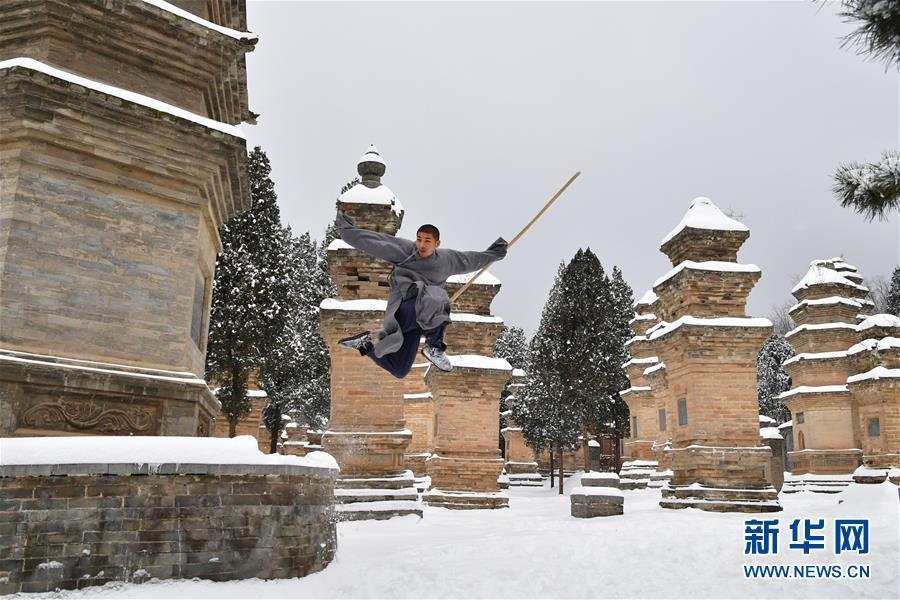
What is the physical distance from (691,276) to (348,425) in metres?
9.86

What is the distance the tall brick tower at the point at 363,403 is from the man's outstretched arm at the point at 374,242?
890 cm

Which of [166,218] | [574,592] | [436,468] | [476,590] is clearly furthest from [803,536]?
[436,468]

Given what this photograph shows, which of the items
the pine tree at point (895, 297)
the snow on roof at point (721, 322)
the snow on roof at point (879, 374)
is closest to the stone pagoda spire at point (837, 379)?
the snow on roof at point (879, 374)

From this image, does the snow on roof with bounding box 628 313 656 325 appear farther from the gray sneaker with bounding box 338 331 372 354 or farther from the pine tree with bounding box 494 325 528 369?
the gray sneaker with bounding box 338 331 372 354

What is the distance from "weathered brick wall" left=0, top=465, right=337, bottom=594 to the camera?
6242mm

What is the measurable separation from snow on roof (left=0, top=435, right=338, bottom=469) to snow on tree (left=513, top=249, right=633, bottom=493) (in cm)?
2721

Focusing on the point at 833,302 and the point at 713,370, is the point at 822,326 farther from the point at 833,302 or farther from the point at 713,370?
the point at 713,370

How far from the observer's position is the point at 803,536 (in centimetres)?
1002

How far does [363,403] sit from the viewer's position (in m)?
15.4

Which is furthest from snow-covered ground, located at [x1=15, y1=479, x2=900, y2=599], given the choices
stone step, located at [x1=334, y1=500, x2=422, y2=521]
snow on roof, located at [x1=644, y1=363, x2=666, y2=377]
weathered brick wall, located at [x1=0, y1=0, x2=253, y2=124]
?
snow on roof, located at [x1=644, y1=363, x2=666, y2=377]

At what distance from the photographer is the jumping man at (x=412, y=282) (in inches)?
250

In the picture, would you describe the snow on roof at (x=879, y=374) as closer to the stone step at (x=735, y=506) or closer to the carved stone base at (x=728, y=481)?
the carved stone base at (x=728, y=481)

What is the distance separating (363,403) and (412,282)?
372 inches
